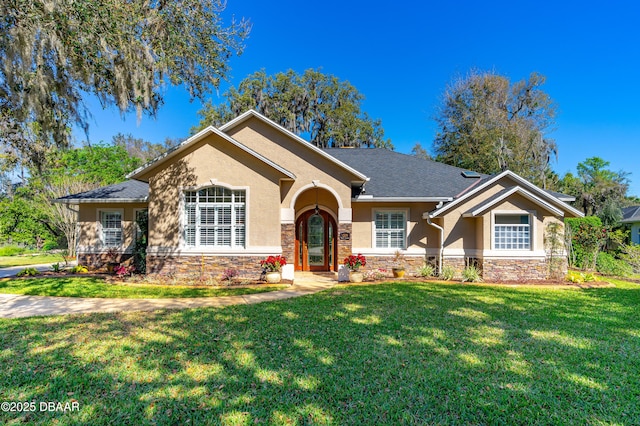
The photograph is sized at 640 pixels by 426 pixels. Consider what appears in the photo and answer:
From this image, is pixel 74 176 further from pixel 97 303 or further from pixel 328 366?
pixel 328 366

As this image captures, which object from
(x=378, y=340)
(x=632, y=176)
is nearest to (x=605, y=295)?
(x=378, y=340)

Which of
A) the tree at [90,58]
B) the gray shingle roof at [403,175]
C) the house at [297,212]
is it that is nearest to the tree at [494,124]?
the gray shingle roof at [403,175]

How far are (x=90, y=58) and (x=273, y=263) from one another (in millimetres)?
7428

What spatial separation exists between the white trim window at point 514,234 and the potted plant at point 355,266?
5030 millimetres

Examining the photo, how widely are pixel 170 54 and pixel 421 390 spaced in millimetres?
10061

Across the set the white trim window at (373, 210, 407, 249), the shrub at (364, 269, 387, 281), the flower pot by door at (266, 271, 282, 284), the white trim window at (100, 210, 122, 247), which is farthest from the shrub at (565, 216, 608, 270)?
the white trim window at (100, 210, 122, 247)

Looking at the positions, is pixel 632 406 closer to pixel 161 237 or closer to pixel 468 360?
pixel 468 360

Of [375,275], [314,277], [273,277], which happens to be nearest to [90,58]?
[273,277]

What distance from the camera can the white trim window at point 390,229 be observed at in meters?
13.2

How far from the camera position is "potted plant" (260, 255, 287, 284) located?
10.5 metres

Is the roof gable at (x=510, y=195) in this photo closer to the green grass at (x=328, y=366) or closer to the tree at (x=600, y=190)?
the green grass at (x=328, y=366)

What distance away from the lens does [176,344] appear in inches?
199

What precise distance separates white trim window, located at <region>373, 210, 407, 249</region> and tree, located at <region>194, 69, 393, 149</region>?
19.8m

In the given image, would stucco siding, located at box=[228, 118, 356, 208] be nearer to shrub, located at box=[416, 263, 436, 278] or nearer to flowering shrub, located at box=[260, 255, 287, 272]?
flowering shrub, located at box=[260, 255, 287, 272]
